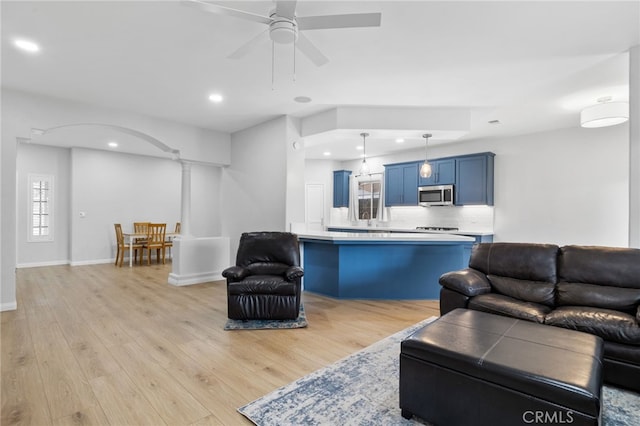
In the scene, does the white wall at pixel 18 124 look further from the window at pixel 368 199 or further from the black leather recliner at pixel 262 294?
the window at pixel 368 199

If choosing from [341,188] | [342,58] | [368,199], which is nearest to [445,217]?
[368,199]

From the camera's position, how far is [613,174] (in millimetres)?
4949

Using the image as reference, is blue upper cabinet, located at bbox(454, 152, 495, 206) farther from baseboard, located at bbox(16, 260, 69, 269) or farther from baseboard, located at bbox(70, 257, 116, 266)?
baseboard, located at bbox(16, 260, 69, 269)

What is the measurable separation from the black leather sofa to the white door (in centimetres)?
528

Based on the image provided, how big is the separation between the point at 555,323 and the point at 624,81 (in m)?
3.05

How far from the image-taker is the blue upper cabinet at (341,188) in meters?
8.23

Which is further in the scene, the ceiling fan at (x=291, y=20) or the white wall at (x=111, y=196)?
the white wall at (x=111, y=196)

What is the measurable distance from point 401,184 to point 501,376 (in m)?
5.95

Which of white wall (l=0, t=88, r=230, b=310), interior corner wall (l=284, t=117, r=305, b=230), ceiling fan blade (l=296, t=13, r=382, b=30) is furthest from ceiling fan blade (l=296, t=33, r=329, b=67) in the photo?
white wall (l=0, t=88, r=230, b=310)

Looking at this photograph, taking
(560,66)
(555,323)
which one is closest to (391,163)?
(560,66)

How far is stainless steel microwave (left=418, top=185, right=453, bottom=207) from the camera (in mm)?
6375

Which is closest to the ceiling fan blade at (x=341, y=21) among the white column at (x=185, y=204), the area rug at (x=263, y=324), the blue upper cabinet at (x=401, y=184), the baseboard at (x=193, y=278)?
the area rug at (x=263, y=324)

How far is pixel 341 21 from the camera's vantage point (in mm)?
2086

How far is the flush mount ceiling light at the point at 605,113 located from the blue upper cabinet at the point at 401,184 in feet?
10.2
